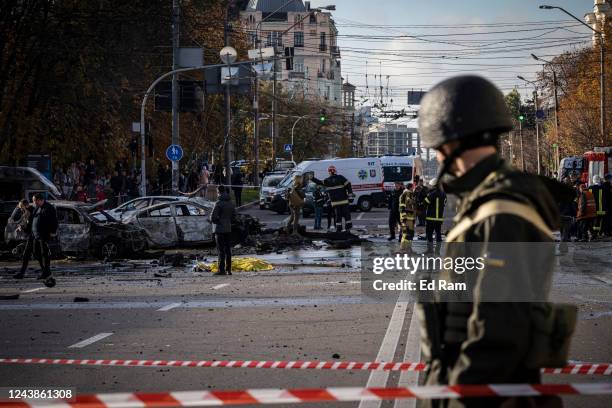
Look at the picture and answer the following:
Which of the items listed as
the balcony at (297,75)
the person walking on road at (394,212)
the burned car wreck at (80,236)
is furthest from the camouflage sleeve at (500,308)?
the balcony at (297,75)

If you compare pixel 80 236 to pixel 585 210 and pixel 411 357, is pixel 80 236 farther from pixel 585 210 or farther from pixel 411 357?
A: pixel 411 357

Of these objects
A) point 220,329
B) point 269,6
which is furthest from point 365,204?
point 269,6

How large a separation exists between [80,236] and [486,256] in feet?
75.8

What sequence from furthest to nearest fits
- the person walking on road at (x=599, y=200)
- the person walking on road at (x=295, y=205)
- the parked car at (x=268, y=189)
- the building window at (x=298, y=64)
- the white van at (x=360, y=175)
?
the building window at (x=298, y=64)
the parked car at (x=268, y=189)
the white van at (x=360, y=175)
the person walking on road at (x=295, y=205)
the person walking on road at (x=599, y=200)

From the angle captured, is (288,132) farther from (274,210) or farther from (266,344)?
(266,344)

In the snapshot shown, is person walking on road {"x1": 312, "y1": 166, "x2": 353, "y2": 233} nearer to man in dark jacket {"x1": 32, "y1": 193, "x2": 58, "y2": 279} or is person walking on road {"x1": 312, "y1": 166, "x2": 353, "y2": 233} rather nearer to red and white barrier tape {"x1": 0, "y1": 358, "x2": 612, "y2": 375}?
man in dark jacket {"x1": 32, "y1": 193, "x2": 58, "y2": 279}

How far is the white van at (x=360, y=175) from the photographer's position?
4825cm

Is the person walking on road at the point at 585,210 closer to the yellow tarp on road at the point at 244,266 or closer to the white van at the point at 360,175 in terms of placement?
the yellow tarp on road at the point at 244,266

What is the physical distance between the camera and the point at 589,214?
29641mm

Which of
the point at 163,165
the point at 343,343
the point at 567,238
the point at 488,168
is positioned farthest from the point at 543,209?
the point at 163,165

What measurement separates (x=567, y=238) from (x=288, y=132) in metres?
83.2

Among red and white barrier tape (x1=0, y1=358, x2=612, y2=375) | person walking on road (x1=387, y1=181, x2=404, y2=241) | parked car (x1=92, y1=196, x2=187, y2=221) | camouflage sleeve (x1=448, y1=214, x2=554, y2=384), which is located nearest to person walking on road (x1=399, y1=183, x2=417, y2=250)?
person walking on road (x1=387, y1=181, x2=404, y2=241)

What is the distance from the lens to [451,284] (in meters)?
3.82

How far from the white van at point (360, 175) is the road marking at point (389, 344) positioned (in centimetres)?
3213
